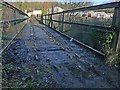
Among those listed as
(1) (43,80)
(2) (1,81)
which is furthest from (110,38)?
(2) (1,81)

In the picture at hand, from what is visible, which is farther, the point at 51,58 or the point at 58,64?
the point at 51,58

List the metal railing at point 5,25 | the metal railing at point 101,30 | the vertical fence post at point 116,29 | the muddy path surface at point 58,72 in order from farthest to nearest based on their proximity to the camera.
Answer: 1. the metal railing at point 5,25
2. the metal railing at point 101,30
3. the vertical fence post at point 116,29
4. the muddy path surface at point 58,72

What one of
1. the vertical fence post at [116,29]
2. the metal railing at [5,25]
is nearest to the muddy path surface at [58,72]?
the vertical fence post at [116,29]

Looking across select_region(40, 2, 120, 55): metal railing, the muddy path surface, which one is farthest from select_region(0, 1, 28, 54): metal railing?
select_region(40, 2, 120, 55): metal railing

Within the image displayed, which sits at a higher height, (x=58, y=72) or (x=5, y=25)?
(x=5, y=25)

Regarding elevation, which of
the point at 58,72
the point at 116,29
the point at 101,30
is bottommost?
the point at 58,72

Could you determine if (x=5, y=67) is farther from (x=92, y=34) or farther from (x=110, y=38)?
(x=92, y=34)

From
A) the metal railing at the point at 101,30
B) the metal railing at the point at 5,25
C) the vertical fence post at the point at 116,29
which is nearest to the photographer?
the vertical fence post at the point at 116,29

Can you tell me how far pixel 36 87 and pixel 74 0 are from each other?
19.8 m

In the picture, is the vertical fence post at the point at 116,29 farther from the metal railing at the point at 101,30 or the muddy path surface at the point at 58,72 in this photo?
the muddy path surface at the point at 58,72

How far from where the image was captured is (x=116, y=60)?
449 cm

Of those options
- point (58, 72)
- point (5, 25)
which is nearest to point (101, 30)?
point (58, 72)

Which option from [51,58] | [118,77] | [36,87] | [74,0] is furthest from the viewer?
[74,0]

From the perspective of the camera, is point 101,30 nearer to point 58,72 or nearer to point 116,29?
point 116,29
